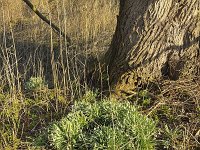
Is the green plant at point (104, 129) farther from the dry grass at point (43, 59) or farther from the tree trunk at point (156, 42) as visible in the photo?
the tree trunk at point (156, 42)

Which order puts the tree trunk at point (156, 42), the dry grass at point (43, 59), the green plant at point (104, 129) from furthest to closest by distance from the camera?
the tree trunk at point (156, 42) → the dry grass at point (43, 59) → the green plant at point (104, 129)

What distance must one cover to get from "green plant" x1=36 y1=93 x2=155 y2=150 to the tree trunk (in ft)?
1.98

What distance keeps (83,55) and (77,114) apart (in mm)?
2679

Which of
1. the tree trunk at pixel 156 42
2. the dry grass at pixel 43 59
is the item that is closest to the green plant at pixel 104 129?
the dry grass at pixel 43 59

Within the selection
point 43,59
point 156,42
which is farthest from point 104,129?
point 43,59

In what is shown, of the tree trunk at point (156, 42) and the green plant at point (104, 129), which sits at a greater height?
the tree trunk at point (156, 42)

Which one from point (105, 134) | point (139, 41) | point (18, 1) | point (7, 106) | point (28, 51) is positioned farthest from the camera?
point (18, 1)

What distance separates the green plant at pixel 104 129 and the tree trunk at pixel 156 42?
0.60 m

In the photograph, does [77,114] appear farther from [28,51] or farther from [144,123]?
[28,51]

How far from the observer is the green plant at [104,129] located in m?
2.89

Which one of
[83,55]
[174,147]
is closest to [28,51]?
[83,55]

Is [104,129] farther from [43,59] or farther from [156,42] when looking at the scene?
[43,59]

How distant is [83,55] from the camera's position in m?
5.77

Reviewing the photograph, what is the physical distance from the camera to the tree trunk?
373cm
